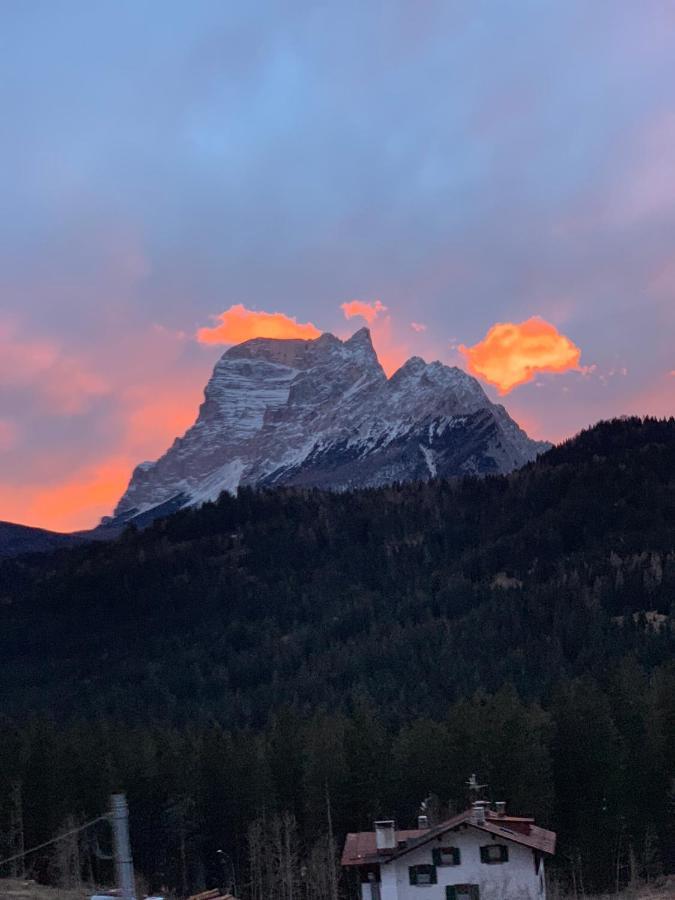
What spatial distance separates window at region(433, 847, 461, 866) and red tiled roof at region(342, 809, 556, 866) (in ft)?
4.09

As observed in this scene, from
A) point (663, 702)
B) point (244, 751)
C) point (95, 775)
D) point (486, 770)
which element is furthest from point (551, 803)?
point (95, 775)

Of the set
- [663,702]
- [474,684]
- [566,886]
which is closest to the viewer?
[566,886]

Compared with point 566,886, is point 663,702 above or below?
above

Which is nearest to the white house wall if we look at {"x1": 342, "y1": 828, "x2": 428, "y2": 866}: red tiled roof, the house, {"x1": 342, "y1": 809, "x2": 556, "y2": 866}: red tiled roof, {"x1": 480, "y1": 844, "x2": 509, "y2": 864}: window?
the house

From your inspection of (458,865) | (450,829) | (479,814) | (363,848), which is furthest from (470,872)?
(363,848)

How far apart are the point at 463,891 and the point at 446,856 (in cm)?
205

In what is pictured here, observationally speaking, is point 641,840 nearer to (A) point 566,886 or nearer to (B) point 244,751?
(A) point 566,886

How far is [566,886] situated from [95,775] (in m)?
35.4

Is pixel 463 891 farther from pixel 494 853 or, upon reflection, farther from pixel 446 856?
pixel 494 853

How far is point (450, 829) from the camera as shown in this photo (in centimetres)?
7694

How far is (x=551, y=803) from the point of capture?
9856cm

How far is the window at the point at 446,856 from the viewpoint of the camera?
78.1m

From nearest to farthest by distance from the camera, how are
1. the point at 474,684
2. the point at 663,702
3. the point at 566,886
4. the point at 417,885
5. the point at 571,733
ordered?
1. the point at 417,885
2. the point at 566,886
3. the point at 571,733
4. the point at 663,702
5. the point at 474,684

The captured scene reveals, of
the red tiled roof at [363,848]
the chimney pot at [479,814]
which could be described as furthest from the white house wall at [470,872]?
the red tiled roof at [363,848]
